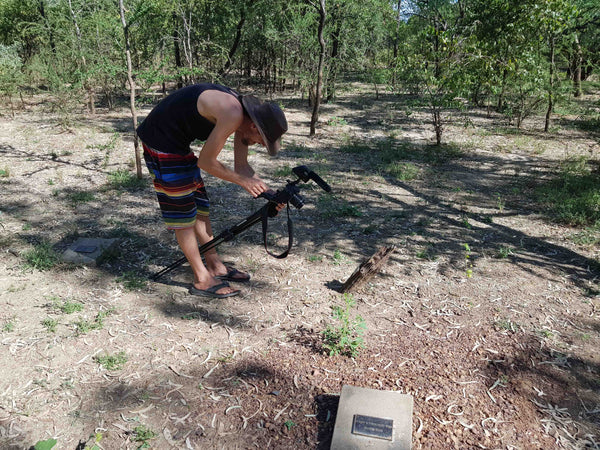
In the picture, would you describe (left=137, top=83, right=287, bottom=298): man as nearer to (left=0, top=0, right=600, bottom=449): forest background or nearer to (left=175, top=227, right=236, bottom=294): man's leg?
(left=175, top=227, right=236, bottom=294): man's leg

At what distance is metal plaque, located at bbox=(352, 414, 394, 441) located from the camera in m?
2.26

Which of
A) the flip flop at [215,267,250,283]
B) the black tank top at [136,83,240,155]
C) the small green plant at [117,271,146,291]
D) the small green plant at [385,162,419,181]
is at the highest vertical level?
the black tank top at [136,83,240,155]

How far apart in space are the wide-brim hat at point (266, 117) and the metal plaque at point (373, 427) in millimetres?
1817

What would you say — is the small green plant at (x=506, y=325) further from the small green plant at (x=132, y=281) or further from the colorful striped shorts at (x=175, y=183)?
the small green plant at (x=132, y=281)

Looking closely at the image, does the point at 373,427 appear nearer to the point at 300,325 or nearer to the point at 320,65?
the point at 300,325

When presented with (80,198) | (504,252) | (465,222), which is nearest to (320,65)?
(465,222)

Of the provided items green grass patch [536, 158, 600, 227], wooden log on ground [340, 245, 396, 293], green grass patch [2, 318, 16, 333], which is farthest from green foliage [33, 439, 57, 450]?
green grass patch [536, 158, 600, 227]

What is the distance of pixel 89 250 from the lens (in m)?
4.15

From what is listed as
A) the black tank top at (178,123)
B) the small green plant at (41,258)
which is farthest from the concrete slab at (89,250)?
the black tank top at (178,123)

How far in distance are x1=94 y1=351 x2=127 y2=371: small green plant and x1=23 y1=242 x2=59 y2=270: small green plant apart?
5.12 feet

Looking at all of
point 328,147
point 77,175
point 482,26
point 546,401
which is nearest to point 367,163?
point 328,147

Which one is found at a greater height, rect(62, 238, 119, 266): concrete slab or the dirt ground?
rect(62, 238, 119, 266): concrete slab

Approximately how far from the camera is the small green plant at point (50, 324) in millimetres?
3193

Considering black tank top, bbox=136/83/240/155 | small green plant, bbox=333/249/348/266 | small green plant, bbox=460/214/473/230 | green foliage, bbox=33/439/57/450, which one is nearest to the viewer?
green foliage, bbox=33/439/57/450
